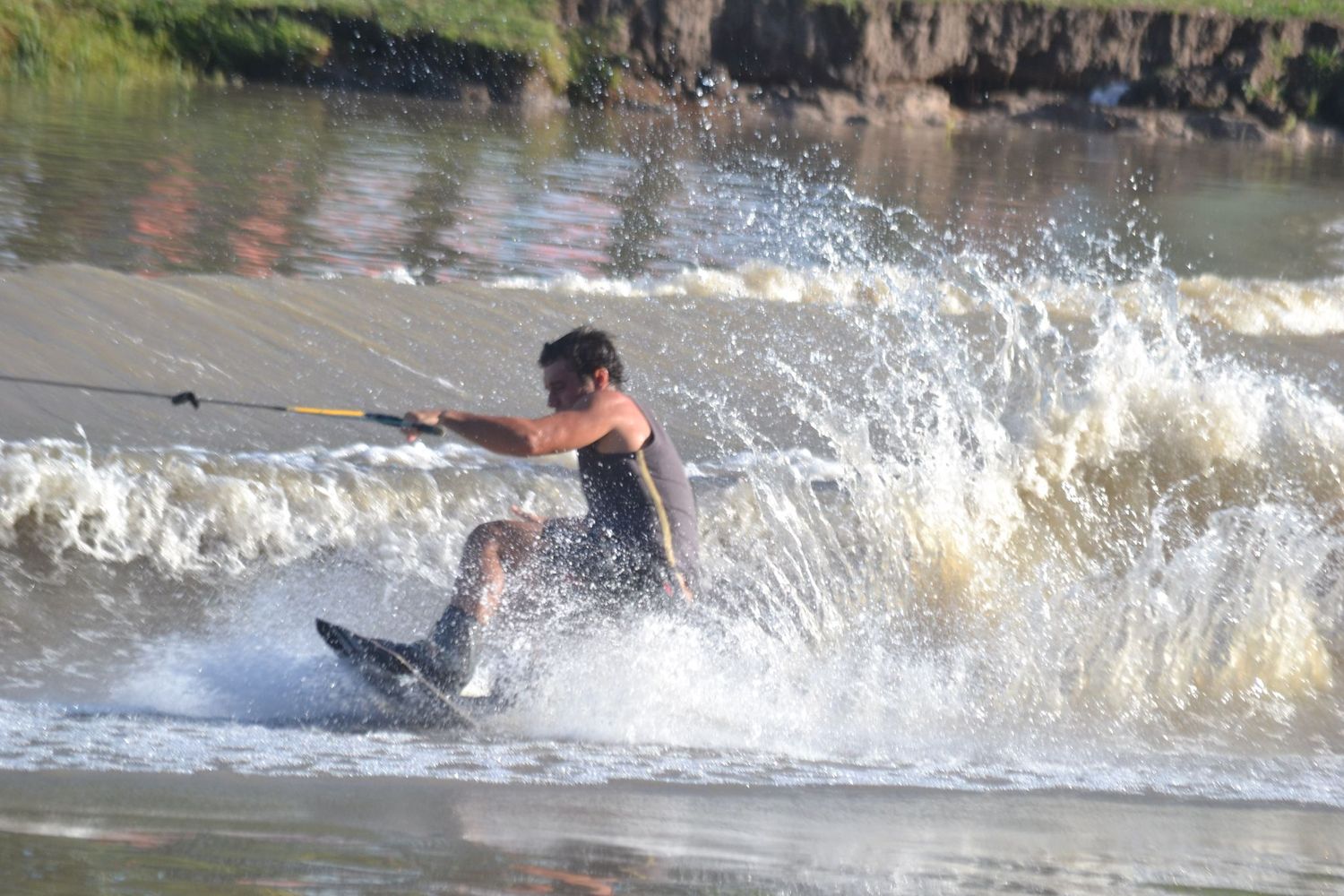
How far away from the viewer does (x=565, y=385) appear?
5.69 m

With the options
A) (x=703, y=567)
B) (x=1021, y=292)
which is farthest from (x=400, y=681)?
(x=1021, y=292)

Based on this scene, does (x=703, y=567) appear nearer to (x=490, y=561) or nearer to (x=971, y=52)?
(x=490, y=561)

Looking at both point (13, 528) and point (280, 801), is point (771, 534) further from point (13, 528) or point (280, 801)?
point (280, 801)

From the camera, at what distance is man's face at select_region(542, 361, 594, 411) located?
5668mm

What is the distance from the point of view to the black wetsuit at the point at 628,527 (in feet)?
18.5

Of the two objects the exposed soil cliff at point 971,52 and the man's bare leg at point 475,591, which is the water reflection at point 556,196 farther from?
the man's bare leg at point 475,591

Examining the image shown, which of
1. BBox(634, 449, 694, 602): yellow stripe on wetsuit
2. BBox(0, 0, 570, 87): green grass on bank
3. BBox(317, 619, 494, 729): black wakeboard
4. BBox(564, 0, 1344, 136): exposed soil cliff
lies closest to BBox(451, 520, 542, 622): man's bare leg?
BBox(317, 619, 494, 729): black wakeboard

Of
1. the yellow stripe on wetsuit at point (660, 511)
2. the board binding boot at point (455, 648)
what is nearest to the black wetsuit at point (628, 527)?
the yellow stripe on wetsuit at point (660, 511)

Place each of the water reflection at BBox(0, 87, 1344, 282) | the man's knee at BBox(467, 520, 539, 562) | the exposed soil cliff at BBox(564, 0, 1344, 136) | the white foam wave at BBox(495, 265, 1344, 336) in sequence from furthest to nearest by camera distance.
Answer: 1. the exposed soil cliff at BBox(564, 0, 1344, 136)
2. the water reflection at BBox(0, 87, 1344, 282)
3. the white foam wave at BBox(495, 265, 1344, 336)
4. the man's knee at BBox(467, 520, 539, 562)

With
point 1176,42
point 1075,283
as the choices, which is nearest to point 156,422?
point 1075,283

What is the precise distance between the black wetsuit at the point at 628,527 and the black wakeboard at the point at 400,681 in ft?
1.99

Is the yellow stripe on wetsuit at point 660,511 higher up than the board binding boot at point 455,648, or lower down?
higher up

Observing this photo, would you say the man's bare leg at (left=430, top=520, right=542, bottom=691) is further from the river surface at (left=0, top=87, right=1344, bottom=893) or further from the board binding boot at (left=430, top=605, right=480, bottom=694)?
the river surface at (left=0, top=87, right=1344, bottom=893)

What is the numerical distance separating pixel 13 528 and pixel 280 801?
10.0 ft
